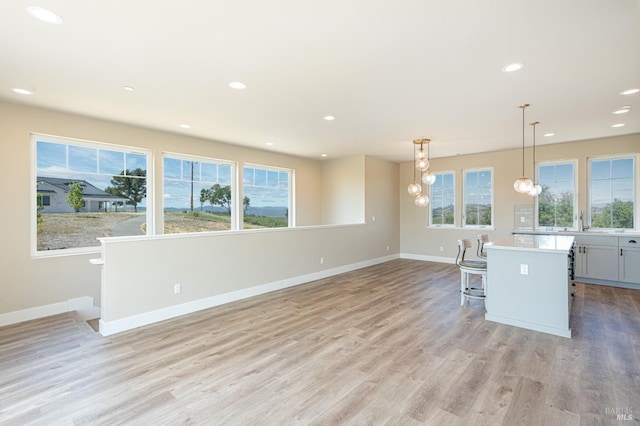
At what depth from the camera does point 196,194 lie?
604 centimetres

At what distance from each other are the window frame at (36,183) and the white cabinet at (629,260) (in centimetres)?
822

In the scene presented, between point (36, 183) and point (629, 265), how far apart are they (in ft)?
31.0

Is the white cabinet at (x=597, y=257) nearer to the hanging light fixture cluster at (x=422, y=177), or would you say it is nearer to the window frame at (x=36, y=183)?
the hanging light fixture cluster at (x=422, y=177)

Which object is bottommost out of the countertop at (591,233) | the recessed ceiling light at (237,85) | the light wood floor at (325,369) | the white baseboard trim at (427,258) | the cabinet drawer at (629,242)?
the light wood floor at (325,369)

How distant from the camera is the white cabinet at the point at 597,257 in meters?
5.55

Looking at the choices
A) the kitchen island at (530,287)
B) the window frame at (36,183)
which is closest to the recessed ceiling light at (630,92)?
the kitchen island at (530,287)

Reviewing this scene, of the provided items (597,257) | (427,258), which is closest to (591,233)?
(597,257)

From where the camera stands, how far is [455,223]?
313 inches

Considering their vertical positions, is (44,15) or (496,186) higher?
(44,15)

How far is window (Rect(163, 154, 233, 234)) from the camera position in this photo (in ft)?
18.5

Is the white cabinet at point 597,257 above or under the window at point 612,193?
under

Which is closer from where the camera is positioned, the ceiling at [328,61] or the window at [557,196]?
the ceiling at [328,61]

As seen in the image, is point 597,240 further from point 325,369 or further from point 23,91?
point 23,91

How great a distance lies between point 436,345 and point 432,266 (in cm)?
452
